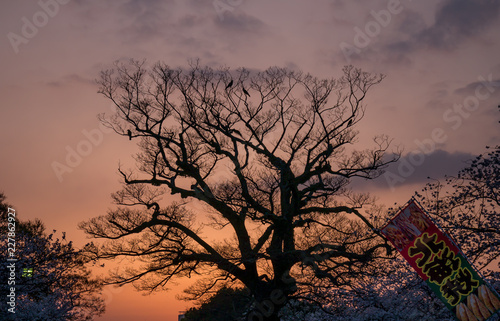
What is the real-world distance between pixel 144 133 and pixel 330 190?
8844mm

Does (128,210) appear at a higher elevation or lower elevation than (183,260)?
higher

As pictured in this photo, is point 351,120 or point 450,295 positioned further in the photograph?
point 351,120

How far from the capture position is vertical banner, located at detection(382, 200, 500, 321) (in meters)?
13.3

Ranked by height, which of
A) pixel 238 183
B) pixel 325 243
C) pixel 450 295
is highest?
pixel 238 183

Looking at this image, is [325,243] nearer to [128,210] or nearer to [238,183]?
[238,183]

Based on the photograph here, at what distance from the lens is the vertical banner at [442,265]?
524 inches

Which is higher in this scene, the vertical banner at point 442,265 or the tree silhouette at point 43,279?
the tree silhouette at point 43,279

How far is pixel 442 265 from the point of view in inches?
540

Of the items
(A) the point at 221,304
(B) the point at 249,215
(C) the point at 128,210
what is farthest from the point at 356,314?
(A) the point at 221,304

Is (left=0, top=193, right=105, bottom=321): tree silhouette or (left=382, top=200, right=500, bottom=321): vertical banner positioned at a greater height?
(left=0, top=193, right=105, bottom=321): tree silhouette

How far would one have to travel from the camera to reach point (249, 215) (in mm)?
23500

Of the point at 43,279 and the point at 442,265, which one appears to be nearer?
the point at 442,265

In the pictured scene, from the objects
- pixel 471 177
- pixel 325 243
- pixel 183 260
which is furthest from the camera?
pixel 183 260

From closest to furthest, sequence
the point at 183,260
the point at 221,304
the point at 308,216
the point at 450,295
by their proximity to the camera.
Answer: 1. the point at 450,295
2. the point at 183,260
3. the point at 308,216
4. the point at 221,304
